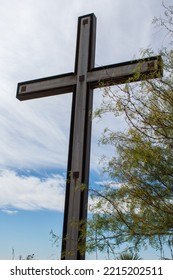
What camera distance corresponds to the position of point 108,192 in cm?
370

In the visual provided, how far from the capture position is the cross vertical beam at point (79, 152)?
3875mm

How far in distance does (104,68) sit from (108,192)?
143 cm

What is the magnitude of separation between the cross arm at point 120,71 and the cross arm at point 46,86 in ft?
0.88

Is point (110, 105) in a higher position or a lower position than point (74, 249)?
higher

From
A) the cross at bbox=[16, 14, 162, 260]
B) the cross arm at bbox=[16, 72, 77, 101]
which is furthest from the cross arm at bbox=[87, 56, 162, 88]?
the cross arm at bbox=[16, 72, 77, 101]

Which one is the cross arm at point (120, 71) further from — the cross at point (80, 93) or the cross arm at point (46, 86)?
the cross arm at point (46, 86)

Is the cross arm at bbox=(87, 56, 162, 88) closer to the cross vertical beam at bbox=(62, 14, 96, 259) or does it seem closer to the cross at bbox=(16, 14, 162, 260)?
the cross at bbox=(16, 14, 162, 260)

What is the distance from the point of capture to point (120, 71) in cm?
435

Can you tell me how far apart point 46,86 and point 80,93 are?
569 mm

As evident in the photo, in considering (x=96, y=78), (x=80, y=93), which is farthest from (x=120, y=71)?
(x=80, y=93)

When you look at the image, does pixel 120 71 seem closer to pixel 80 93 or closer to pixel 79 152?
pixel 80 93
